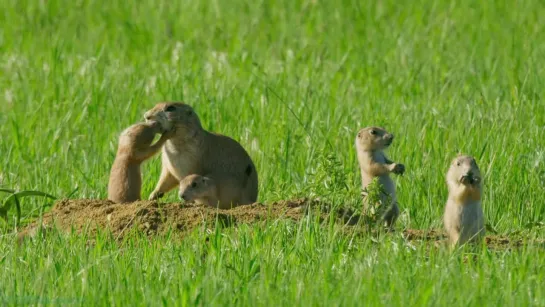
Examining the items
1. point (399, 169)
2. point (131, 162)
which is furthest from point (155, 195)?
point (399, 169)

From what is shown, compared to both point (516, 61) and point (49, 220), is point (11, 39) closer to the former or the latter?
point (516, 61)

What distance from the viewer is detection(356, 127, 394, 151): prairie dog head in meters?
8.62

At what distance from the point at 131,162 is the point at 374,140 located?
5.31ft

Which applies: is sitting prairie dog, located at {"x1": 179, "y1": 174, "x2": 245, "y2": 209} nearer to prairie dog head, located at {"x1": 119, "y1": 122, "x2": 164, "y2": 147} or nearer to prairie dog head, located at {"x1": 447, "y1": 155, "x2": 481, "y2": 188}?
prairie dog head, located at {"x1": 119, "y1": 122, "x2": 164, "y2": 147}

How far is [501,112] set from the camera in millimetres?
11305

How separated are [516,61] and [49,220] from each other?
6092mm

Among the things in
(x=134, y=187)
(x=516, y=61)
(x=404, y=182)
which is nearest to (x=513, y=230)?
(x=404, y=182)

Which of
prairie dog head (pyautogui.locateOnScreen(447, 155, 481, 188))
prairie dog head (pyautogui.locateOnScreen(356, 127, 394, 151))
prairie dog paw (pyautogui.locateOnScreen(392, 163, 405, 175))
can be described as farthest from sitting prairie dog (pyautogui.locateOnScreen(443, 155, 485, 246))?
prairie dog head (pyautogui.locateOnScreen(356, 127, 394, 151))

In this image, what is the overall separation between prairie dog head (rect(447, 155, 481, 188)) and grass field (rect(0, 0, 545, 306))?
1.30 feet

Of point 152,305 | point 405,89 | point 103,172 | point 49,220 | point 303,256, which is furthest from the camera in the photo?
point 405,89

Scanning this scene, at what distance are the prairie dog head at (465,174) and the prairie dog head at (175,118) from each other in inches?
85.3

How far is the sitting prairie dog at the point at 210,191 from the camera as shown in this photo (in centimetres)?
866

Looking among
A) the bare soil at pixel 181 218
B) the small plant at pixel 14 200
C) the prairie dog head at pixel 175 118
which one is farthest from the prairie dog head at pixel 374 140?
the small plant at pixel 14 200

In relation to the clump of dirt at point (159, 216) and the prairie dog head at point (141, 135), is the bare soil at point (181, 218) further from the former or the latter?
the prairie dog head at point (141, 135)
